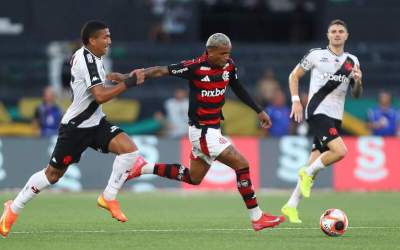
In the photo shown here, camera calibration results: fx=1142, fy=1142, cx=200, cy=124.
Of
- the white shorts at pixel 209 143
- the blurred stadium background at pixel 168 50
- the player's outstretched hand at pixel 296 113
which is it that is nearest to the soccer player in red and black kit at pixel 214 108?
the white shorts at pixel 209 143

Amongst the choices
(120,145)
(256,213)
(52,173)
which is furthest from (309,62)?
(52,173)

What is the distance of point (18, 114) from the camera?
77.7ft

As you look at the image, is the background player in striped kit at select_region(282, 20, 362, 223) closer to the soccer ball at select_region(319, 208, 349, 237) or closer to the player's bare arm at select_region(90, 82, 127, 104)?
the soccer ball at select_region(319, 208, 349, 237)

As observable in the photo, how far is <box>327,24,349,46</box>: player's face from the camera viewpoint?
14.3 meters

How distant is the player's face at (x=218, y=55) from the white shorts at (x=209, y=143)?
77 centimetres

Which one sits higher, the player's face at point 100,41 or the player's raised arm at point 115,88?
the player's face at point 100,41

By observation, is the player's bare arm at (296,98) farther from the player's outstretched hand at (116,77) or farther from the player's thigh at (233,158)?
the player's outstretched hand at (116,77)

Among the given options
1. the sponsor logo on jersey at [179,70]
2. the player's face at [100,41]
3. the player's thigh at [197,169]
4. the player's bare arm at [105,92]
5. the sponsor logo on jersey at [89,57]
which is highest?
the player's face at [100,41]

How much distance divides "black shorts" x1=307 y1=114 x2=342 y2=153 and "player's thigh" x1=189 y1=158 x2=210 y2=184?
73.3 inches

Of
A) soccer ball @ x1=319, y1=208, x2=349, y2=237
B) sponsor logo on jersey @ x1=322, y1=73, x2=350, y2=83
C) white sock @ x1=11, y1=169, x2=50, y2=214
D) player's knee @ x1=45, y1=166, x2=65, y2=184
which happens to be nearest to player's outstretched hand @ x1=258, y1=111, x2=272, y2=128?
soccer ball @ x1=319, y1=208, x2=349, y2=237

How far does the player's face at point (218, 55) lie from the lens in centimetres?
1250

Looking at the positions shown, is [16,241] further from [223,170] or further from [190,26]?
[190,26]

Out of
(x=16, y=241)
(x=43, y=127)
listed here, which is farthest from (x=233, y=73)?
(x=43, y=127)

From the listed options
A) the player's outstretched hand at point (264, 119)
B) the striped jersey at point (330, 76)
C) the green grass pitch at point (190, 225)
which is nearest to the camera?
the green grass pitch at point (190, 225)
